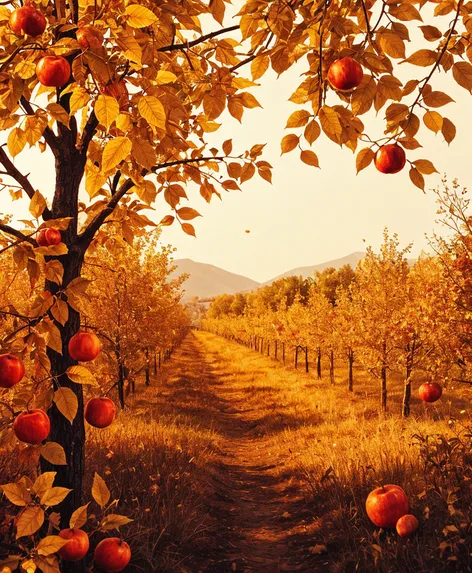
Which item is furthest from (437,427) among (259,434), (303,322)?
(303,322)

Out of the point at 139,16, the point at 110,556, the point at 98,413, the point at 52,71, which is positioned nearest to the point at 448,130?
the point at 139,16

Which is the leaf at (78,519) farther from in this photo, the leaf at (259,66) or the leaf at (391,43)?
the leaf at (391,43)

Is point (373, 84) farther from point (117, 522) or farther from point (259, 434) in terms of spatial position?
point (259, 434)

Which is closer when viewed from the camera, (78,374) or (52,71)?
(52,71)

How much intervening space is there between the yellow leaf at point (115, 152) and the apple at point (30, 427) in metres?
1.11

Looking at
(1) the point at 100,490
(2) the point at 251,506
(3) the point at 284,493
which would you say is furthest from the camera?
(3) the point at 284,493

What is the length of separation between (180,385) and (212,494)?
40.7 ft

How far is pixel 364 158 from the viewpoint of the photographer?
187 cm

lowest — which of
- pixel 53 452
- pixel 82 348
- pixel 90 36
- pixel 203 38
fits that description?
pixel 53 452

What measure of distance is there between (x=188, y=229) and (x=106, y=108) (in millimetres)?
1148

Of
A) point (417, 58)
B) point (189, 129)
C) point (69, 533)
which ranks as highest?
point (189, 129)

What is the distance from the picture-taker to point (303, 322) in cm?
2244

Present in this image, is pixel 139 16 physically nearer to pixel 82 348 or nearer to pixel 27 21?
pixel 27 21

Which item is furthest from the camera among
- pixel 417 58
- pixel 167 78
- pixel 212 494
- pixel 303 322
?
pixel 303 322
